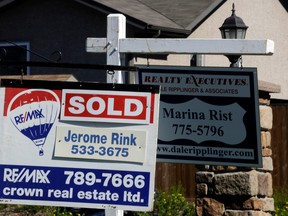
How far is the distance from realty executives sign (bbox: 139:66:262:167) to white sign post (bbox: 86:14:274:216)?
0.86ft

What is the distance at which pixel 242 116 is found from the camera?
6.59 metres

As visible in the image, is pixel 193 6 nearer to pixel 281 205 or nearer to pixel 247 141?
pixel 281 205

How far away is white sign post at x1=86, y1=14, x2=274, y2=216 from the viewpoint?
6.11 m

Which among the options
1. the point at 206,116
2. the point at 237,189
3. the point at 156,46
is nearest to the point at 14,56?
the point at 237,189

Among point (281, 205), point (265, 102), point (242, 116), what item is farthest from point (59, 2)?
point (242, 116)

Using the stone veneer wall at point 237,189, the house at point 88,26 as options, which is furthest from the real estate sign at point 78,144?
the house at point 88,26

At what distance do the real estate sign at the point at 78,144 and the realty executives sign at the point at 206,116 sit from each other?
40.6 inches

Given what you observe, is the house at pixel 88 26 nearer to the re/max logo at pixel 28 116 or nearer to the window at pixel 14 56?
→ the window at pixel 14 56

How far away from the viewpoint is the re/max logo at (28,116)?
5.67 meters

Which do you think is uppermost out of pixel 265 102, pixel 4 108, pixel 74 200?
pixel 265 102

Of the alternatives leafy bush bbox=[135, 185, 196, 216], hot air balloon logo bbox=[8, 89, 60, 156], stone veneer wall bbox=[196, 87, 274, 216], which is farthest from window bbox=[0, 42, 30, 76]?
hot air balloon logo bbox=[8, 89, 60, 156]


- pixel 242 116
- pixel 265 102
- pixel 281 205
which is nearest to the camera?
pixel 242 116

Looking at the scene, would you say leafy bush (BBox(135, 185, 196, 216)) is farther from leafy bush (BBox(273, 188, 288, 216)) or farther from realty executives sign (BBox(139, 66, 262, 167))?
realty executives sign (BBox(139, 66, 262, 167))

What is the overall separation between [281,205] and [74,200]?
747cm
